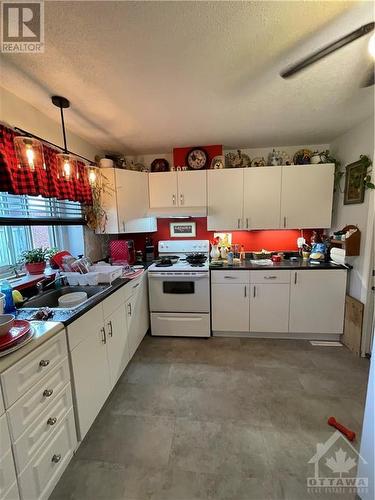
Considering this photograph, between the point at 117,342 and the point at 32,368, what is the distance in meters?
0.97

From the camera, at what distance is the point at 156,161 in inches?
125

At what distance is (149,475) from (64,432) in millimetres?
568

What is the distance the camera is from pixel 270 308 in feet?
8.81

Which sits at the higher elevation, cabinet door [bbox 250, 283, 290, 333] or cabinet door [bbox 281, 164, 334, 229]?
cabinet door [bbox 281, 164, 334, 229]

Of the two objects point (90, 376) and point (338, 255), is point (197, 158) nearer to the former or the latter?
point (338, 255)

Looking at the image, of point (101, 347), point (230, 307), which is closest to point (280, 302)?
point (230, 307)

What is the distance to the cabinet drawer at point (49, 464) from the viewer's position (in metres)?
1.05

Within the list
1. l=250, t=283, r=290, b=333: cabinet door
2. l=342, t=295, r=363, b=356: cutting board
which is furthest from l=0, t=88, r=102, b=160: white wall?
l=342, t=295, r=363, b=356: cutting board

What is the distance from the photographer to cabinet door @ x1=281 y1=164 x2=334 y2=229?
271 centimetres

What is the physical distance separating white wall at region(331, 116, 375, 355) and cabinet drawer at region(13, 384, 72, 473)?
8.95 feet

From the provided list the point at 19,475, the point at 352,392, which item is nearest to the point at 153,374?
the point at 19,475

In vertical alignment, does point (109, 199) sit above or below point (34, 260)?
above

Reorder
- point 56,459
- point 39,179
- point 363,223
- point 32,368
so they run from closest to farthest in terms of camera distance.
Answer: point 32,368, point 56,459, point 39,179, point 363,223

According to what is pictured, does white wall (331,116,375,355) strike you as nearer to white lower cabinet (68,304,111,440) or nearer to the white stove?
the white stove
